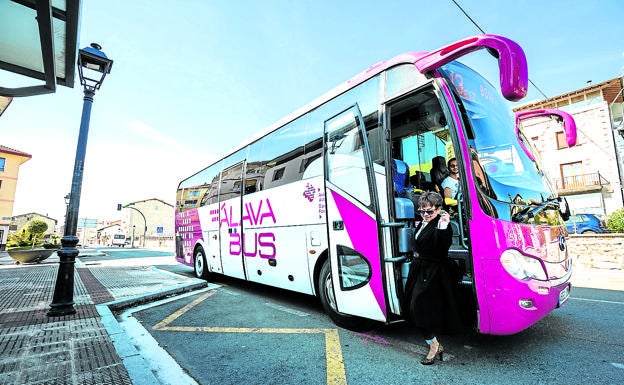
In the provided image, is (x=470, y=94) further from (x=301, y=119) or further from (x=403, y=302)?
(x=301, y=119)

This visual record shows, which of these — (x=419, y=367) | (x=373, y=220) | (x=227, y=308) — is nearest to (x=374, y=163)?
(x=373, y=220)

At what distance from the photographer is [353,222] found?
3.86m

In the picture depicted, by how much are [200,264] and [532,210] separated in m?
8.55

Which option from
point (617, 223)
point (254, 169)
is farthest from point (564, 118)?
point (617, 223)

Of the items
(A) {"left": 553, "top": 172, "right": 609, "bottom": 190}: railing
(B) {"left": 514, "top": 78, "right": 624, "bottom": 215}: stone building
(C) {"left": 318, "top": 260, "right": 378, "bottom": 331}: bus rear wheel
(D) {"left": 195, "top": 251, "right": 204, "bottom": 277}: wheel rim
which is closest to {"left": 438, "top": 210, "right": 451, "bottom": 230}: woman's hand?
(C) {"left": 318, "top": 260, "right": 378, "bottom": 331}: bus rear wheel

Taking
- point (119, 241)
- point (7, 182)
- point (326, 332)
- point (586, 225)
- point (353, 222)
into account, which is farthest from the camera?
→ point (119, 241)

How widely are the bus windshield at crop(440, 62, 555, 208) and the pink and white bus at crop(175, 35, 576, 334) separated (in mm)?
17

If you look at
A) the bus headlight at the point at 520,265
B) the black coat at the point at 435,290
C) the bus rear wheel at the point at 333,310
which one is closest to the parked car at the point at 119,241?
the bus rear wheel at the point at 333,310

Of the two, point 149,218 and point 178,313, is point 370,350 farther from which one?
point 149,218

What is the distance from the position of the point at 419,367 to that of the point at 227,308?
3709 millimetres

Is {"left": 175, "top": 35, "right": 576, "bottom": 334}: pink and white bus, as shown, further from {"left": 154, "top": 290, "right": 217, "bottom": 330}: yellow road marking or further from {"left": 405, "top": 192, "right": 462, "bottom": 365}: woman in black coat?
{"left": 154, "top": 290, "right": 217, "bottom": 330}: yellow road marking

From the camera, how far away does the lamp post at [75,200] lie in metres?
4.63

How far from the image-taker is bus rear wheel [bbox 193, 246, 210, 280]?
887 centimetres

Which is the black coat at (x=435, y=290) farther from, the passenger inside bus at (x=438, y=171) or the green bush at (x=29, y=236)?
the green bush at (x=29, y=236)
